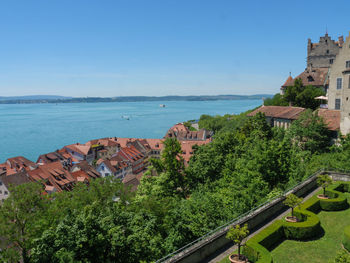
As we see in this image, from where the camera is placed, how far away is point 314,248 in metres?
17.2

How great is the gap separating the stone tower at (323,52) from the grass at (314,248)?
62.1m

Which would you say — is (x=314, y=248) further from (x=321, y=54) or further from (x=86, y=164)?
(x=86, y=164)

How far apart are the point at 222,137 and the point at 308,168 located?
571 inches

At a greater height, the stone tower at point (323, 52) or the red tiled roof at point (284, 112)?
the stone tower at point (323, 52)

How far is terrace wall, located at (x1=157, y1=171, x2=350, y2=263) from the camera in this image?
50.5 feet

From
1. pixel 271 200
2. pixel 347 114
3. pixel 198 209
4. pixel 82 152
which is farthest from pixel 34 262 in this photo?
pixel 82 152

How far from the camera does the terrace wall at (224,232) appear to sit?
15399 millimetres

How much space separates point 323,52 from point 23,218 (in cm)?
7731

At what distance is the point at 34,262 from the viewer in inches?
547

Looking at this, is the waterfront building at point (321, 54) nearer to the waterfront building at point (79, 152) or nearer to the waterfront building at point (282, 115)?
the waterfront building at point (282, 115)

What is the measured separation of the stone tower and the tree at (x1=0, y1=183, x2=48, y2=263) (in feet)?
231

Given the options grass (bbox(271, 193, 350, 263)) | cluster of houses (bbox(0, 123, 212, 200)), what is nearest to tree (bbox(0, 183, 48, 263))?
grass (bbox(271, 193, 350, 263))

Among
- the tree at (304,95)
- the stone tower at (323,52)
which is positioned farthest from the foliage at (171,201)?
the stone tower at (323,52)

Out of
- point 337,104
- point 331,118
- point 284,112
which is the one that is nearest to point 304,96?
point 284,112
